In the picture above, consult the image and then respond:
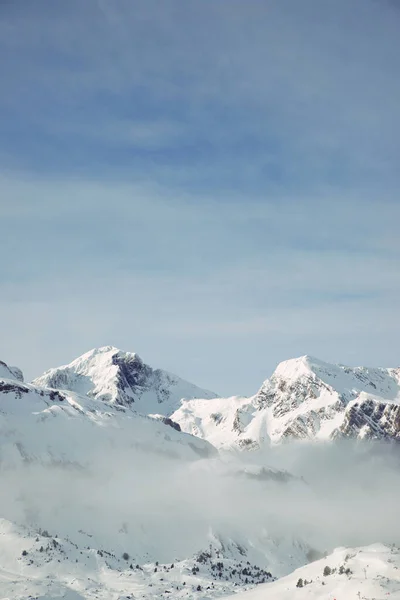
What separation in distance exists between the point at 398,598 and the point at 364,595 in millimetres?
9487

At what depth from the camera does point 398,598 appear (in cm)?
19375

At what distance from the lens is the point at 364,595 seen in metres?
197
